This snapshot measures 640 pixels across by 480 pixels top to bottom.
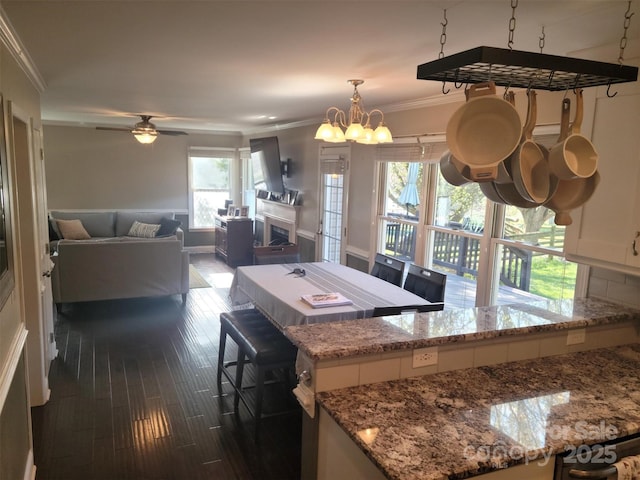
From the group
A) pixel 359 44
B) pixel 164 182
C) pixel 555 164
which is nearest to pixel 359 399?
pixel 555 164

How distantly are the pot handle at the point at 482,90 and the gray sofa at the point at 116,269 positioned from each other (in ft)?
16.2

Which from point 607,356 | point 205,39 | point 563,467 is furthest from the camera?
point 205,39

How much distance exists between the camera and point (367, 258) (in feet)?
16.7

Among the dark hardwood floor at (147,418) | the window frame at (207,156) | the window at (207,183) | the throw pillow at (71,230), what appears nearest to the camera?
the dark hardwood floor at (147,418)

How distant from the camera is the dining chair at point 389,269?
13.0 feet

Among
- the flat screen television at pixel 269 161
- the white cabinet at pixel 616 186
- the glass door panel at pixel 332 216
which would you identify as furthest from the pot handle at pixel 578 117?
the flat screen television at pixel 269 161

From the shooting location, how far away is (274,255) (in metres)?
4.61

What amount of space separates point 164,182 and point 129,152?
0.81 m

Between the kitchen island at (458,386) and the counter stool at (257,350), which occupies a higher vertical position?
the kitchen island at (458,386)

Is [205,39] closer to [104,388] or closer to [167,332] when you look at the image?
[104,388]

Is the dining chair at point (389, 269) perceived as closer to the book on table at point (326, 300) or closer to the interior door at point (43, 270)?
the book on table at point (326, 300)

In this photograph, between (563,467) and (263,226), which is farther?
(263,226)

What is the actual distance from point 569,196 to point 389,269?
99.5 inches

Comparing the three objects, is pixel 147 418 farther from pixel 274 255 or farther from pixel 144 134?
pixel 144 134
